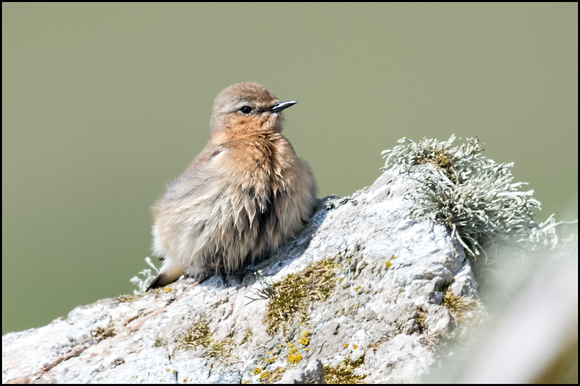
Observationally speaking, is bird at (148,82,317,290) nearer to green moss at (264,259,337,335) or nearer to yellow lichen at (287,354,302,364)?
green moss at (264,259,337,335)

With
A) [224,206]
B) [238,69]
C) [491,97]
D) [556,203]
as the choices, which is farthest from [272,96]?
[238,69]

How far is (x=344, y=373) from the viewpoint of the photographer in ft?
14.9

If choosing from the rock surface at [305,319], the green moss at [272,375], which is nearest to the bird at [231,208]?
the rock surface at [305,319]

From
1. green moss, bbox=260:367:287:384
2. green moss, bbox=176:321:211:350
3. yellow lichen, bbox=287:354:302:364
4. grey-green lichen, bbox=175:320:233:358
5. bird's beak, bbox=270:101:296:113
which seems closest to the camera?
green moss, bbox=260:367:287:384

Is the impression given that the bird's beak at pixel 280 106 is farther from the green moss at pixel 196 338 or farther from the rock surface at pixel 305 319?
the green moss at pixel 196 338

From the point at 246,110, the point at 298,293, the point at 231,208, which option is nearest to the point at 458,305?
the point at 298,293

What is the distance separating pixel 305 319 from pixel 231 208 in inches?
64.5

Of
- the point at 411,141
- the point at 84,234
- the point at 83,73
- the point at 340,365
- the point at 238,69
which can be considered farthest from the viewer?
the point at 83,73

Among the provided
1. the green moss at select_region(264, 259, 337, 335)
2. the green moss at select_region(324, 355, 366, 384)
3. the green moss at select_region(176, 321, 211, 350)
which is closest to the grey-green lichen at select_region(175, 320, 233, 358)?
the green moss at select_region(176, 321, 211, 350)

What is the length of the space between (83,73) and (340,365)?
28.7 m

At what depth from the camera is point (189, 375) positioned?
4.87 meters

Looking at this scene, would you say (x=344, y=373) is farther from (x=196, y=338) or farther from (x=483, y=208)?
(x=483, y=208)

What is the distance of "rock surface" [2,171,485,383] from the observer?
15.1ft

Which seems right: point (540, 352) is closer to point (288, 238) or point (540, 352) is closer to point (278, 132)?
point (288, 238)
